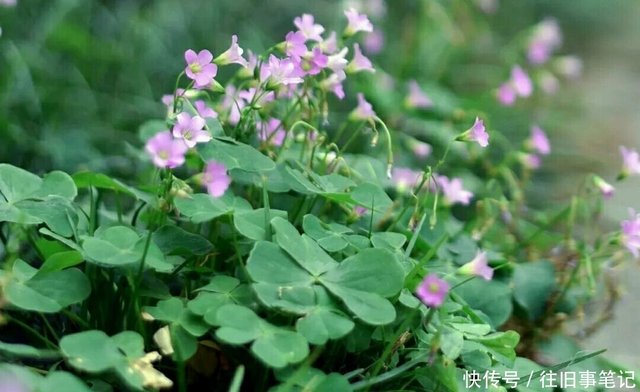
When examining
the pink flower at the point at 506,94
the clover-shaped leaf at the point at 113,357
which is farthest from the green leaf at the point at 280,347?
the pink flower at the point at 506,94

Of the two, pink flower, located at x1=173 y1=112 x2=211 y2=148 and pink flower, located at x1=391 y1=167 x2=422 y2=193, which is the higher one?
pink flower, located at x1=173 y1=112 x2=211 y2=148

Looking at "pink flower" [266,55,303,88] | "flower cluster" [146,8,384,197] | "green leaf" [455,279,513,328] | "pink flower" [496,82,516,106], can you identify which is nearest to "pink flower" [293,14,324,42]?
"flower cluster" [146,8,384,197]

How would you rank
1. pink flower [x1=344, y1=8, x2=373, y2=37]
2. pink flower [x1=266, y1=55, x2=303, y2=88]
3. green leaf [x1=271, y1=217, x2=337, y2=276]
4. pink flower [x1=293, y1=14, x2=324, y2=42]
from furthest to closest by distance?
pink flower [x1=344, y1=8, x2=373, y2=37] < pink flower [x1=293, y1=14, x2=324, y2=42] < pink flower [x1=266, y1=55, x2=303, y2=88] < green leaf [x1=271, y1=217, x2=337, y2=276]

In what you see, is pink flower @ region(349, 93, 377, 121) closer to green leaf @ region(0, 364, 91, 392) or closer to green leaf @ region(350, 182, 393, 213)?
green leaf @ region(350, 182, 393, 213)

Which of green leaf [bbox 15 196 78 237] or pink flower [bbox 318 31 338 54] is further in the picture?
pink flower [bbox 318 31 338 54]

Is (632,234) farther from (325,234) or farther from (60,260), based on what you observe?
(60,260)

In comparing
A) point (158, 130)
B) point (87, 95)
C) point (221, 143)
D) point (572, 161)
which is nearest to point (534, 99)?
point (572, 161)

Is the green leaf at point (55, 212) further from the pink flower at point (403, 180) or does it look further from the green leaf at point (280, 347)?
the pink flower at point (403, 180)
